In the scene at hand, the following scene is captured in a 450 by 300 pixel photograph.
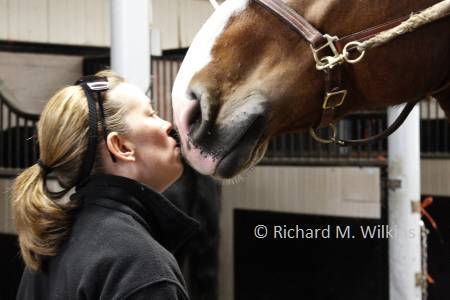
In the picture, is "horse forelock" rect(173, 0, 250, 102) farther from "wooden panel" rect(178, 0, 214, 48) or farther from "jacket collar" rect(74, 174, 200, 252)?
"wooden panel" rect(178, 0, 214, 48)

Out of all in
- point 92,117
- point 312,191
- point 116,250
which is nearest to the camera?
point 116,250

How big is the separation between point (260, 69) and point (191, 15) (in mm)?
4576

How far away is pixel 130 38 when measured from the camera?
2.04 meters

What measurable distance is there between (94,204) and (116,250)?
13 centimetres

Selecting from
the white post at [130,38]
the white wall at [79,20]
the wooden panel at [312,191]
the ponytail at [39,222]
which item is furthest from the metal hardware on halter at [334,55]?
the white wall at [79,20]

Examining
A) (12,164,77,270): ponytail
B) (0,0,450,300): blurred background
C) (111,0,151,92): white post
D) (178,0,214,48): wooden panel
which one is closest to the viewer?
(12,164,77,270): ponytail

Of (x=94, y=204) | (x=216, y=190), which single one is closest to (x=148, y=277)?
(x=94, y=204)

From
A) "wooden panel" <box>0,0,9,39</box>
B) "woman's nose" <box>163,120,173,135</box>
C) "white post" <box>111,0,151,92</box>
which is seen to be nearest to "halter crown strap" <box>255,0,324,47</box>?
"woman's nose" <box>163,120,173,135</box>

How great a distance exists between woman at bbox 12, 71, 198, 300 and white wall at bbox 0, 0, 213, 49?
3.94 m

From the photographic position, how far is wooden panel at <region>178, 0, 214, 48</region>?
5562mm

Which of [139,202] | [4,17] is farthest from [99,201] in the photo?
[4,17]

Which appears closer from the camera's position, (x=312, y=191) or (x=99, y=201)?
(x=99, y=201)

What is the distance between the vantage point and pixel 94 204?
107 centimetres

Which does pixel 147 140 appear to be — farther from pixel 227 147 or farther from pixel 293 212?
pixel 293 212
